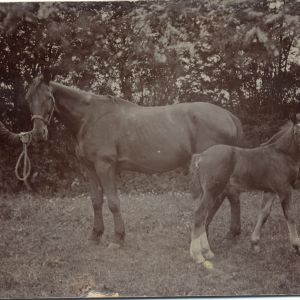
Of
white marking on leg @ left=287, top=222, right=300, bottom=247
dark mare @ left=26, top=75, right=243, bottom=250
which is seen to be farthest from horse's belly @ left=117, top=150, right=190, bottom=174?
white marking on leg @ left=287, top=222, right=300, bottom=247

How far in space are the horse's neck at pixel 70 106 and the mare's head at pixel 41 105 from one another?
5 cm

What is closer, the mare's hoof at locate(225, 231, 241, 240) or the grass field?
the grass field

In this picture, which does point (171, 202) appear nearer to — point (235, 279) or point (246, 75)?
point (235, 279)

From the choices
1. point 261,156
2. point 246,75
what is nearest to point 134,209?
point 261,156

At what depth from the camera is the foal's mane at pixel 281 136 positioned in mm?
3865

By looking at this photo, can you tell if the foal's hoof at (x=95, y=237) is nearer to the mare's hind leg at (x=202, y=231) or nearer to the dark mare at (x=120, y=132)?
the dark mare at (x=120, y=132)

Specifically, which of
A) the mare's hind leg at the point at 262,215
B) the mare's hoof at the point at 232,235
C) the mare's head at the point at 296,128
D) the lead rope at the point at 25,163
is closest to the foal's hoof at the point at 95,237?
the lead rope at the point at 25,163

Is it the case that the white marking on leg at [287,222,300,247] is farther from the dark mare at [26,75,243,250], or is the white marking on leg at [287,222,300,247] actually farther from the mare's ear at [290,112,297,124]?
the mare's ear at [290,112,297,124]

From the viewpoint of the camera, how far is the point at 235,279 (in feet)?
12.3

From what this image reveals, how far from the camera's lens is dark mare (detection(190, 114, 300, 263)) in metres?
3.81

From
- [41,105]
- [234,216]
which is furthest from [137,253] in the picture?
[41,105]

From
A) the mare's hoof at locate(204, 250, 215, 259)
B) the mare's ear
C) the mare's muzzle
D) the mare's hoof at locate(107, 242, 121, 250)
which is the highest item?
the mare's ear

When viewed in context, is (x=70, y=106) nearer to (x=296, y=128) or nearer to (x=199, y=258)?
(x=199, y=258)

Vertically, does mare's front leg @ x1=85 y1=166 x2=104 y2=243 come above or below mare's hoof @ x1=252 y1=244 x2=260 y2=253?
above
